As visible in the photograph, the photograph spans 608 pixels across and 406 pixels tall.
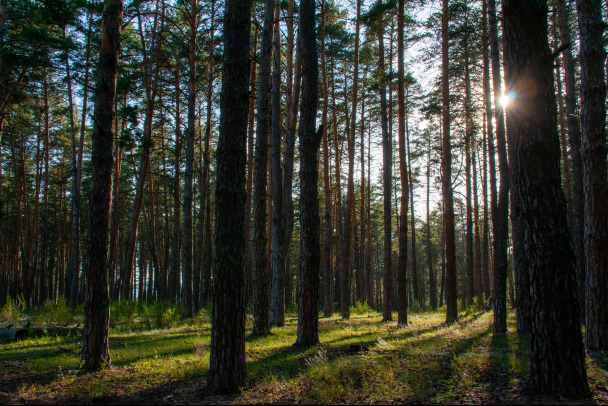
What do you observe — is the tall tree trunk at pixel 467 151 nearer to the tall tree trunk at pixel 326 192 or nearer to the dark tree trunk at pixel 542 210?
the tall tree trunk at pixel 326 192

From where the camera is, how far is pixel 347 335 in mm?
10406

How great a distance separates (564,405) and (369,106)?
69.4 feet

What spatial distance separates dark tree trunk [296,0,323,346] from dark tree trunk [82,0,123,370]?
3.69 meters

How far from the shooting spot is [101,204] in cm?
620

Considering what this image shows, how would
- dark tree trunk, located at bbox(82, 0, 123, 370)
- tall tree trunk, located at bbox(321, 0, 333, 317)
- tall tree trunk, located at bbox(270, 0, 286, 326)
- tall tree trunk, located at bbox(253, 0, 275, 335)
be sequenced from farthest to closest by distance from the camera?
tall tree trunk, located at bbox(321, 0, 333, 317), tall tree trunk, located at bbox(270, 0, 286, 326), tall tree trunk, located at bbox(253, 0, 275, 335), dark tree trunk, located at bbox(82, 0, 123, 370)

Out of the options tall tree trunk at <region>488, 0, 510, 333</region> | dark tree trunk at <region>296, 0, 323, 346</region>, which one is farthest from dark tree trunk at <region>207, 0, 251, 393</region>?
tall tree trunk at <region>488, 0, 510, 333</region>

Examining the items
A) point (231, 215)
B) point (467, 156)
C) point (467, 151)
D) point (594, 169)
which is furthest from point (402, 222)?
point (467, 156)

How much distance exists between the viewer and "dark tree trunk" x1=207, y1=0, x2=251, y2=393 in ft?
15.9

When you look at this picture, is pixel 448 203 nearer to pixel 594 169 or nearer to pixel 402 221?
pixel 402 221

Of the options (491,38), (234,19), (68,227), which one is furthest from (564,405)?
(68,227)

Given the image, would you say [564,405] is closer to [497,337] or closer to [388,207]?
[497,337]

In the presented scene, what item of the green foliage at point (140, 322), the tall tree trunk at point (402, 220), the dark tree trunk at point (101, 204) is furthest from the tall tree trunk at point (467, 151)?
the green foliage at point (140, 322)

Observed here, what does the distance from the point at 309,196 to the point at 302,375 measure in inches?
147

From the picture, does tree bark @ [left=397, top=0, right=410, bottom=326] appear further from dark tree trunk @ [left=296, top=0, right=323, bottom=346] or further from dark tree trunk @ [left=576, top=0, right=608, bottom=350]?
dark tree trunk @ [left=576, top=0, right=608, bottom=350]
